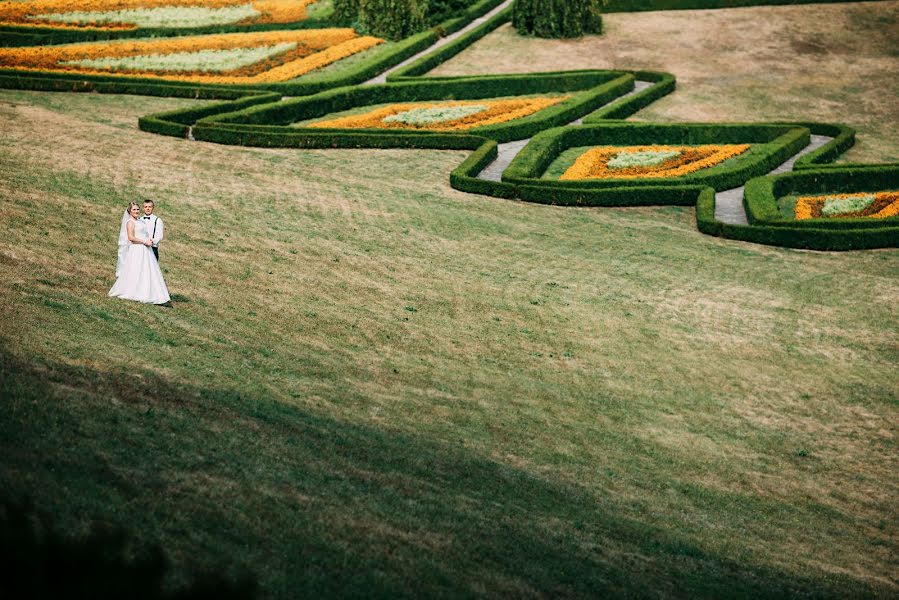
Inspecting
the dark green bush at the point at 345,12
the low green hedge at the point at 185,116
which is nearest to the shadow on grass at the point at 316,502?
the low green hedge at the point at 185,116

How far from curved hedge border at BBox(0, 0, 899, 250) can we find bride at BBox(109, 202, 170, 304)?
13.2 m

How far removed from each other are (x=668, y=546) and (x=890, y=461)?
5173 mm

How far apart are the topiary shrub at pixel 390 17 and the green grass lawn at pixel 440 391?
2036 cm

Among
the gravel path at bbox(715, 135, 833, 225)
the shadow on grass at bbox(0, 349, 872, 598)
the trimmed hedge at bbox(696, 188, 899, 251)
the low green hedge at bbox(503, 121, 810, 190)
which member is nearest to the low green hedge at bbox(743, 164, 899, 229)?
the gravel path at bbox(715, 135, 833, 225)

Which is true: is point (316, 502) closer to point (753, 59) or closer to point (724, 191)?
point (724, 191)

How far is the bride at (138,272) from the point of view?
52.1ft

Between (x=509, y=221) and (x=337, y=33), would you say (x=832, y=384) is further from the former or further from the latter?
(x=337, y=33)

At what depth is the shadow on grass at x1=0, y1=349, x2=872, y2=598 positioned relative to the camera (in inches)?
359

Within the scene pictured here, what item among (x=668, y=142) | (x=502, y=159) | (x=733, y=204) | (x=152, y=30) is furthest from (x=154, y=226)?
(x=152, y=30)

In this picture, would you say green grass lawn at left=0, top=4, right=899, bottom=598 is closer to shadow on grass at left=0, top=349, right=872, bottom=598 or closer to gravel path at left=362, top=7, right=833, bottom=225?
shadow on grass at left=0, top=349, right=872, bottom=598

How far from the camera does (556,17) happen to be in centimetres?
4616

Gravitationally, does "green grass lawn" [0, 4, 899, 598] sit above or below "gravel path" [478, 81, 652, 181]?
below

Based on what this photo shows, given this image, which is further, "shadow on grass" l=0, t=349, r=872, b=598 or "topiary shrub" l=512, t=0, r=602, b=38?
"topiary shrub" l=512, t=0, r=602, b=38

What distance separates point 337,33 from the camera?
1767 inches
